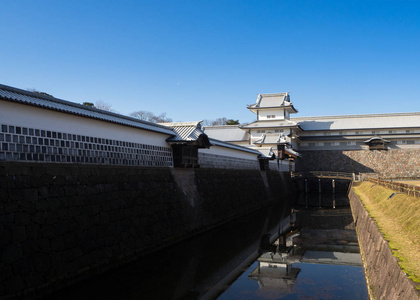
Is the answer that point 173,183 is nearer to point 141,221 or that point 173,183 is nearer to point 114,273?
point 141,221

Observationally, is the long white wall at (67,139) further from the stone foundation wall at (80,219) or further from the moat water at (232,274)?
the moat water at (232,274)

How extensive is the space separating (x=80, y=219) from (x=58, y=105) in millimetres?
2960

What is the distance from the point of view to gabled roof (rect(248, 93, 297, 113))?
46.1m

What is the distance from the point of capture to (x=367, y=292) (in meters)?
8.06

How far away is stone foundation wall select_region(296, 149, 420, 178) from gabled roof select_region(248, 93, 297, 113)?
282 inches

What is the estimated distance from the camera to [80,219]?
27.8 feet

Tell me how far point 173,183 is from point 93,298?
6.60 meters

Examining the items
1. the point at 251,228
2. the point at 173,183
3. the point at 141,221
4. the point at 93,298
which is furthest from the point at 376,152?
the point at 93,298

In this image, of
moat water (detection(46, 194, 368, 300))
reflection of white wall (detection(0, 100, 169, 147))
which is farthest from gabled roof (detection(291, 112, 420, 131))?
reflection of white wall (detection(0, 100, 169, 147))

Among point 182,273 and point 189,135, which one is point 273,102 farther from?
point 182,273

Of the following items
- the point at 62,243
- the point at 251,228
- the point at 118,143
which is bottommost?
the point at 251,228

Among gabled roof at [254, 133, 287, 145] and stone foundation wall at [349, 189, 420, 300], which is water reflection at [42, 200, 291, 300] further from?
gabled roof at [254, 133, 287, 145]

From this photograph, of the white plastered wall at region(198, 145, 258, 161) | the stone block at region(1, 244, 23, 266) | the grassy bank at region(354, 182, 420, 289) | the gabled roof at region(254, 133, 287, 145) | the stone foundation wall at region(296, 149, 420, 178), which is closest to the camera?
the grassy bank at region(354, 182, 420, 289)

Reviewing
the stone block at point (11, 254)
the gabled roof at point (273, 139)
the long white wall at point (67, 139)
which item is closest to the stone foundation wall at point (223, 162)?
the long white wall at point (67, 139)
